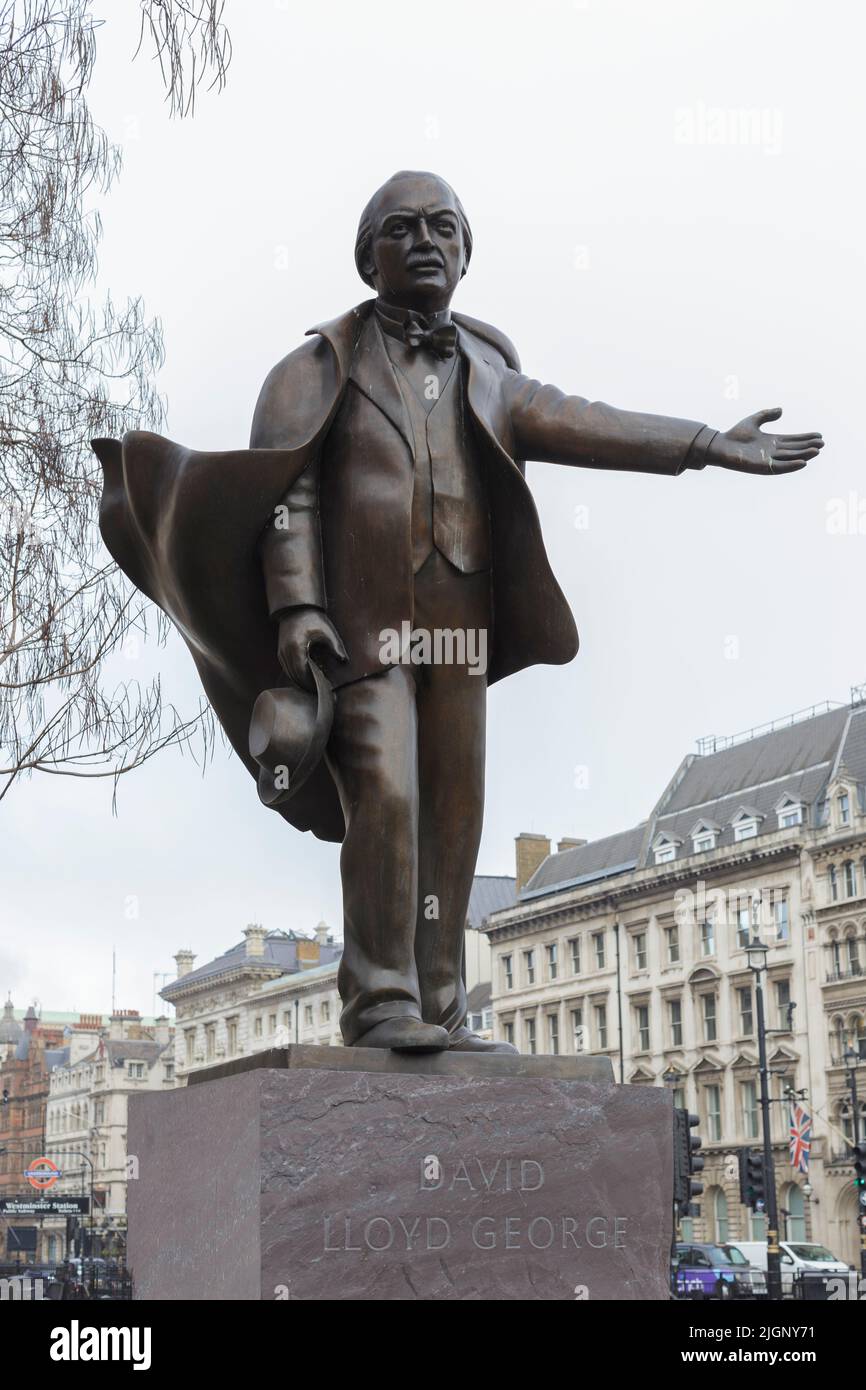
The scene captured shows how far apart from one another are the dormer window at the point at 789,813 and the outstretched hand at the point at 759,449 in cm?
4805

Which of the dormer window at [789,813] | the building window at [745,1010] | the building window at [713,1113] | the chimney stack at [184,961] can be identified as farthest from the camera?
the chimney stack at [184,961]

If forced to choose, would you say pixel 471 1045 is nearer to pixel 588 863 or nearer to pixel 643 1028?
pixel 643 1028

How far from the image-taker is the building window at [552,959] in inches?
2509

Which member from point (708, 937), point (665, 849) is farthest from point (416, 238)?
point (665, 849)

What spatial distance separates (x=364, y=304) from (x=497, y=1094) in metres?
2.15

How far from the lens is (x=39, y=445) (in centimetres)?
1133

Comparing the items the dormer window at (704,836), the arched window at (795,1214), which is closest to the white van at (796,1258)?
the arched window at (795,1214)

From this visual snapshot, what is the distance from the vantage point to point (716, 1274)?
104 ft

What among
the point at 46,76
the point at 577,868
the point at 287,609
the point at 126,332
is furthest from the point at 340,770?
the point at 577,868

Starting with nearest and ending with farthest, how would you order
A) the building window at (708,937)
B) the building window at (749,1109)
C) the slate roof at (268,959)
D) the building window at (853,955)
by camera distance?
the building window at (853,955)
the building window at (749,1109)
the building window at (708,937)
the slate roof at (268,959)

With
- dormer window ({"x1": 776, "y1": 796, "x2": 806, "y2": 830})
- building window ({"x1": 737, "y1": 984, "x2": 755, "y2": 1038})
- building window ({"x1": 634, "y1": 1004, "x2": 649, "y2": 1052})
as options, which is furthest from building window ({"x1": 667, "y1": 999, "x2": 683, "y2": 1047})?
dormer window ({"x1": 776, "y1": 796, "x2": 806, "y2": 830})

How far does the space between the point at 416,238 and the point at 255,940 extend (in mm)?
89728

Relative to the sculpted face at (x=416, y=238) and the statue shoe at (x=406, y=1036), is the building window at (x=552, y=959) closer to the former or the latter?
the sculpted face at (x=416, y=238)
